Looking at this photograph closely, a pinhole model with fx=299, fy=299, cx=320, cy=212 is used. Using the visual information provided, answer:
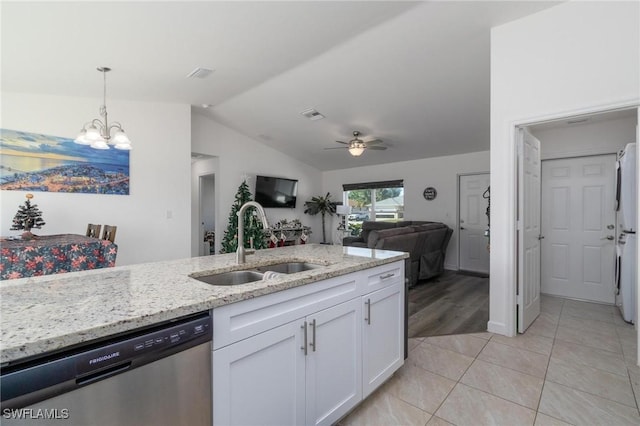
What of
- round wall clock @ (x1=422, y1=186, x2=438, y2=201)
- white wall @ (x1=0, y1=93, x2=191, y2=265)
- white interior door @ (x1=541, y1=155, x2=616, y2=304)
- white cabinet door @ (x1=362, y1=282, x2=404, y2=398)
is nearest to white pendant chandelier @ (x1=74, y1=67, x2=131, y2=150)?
white wall @ (x1=0, y1=93, x2=191, y2=265)

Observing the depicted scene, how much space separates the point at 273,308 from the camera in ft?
4.22

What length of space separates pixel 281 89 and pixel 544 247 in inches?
170

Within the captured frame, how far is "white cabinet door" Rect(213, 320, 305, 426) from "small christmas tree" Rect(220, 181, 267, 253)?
4623 mm

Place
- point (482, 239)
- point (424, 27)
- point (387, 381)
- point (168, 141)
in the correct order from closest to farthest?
1. point (387, 381)
2. point (424, 27)
3. point (168, 141)
4. point (482, 239)

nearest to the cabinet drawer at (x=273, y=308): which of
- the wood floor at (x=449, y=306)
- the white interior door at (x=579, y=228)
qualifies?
the wood floor at (x=449, y=306)

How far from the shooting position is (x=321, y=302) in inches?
59.0

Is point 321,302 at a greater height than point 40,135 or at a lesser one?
lesser

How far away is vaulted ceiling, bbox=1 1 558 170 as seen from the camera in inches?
95.5

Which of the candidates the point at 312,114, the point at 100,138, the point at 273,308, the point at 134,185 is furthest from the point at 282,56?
the point at 273,308

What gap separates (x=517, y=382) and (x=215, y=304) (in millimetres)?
2155

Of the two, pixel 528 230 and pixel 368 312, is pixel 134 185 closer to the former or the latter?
pixel 368 312

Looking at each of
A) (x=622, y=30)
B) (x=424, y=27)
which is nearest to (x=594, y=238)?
(x=622, y=30)

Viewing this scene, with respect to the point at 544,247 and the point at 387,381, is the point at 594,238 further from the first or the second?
the point at 387,381

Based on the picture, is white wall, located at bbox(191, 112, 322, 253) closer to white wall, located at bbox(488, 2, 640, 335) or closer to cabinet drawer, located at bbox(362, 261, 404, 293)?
cabinet drawer, located at bbox(362, 261, 404, 293)
